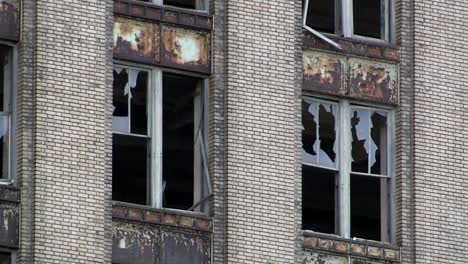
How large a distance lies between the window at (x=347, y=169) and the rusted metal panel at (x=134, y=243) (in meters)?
3.38

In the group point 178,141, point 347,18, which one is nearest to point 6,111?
point 178,141

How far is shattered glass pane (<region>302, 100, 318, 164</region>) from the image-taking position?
49250 millimetres

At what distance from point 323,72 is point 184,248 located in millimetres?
4520

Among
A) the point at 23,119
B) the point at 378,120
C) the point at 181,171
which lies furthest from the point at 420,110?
the point at 23,119

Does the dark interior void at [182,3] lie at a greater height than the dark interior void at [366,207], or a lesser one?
greater

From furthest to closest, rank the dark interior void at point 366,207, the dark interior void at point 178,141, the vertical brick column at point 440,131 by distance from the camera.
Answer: the vertical brick column at point 440,131
the dark interior void at point 366,207
the dark interior void at point 178,141

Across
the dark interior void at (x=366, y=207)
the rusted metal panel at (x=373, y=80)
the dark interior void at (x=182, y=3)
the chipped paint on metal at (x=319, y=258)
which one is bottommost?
the chipped paint on metal at (x=319, y=258)

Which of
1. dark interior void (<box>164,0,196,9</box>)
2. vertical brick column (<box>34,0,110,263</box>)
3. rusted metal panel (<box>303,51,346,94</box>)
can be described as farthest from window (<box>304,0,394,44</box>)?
vertical brick column (<box>34,0,110,263</box>)

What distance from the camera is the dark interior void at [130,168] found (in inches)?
1859

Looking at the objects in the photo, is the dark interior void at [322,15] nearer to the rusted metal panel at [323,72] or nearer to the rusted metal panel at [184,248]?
the rusted metal panel at [323,72]

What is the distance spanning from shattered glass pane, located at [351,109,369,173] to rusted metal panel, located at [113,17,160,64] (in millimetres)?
4233

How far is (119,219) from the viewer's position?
46.7 m

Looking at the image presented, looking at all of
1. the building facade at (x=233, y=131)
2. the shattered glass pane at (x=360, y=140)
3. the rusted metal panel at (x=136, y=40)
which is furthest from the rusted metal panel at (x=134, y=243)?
the shattered glass pane at (x=360, y=140)

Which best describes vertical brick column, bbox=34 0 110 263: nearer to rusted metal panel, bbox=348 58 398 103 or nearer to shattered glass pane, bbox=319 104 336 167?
shattered glass pane, bbox=319 104 336 167
